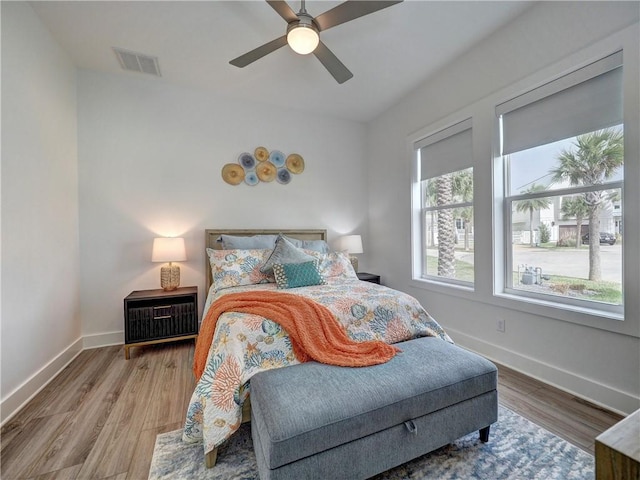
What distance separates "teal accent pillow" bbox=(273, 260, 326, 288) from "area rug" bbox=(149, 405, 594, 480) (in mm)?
1200

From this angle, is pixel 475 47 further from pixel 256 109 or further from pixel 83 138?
pixel 83 138

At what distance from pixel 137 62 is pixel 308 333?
315 centimetres

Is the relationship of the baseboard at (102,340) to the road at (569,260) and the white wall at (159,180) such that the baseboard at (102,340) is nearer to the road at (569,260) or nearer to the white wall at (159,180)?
the white wall at (159,180)

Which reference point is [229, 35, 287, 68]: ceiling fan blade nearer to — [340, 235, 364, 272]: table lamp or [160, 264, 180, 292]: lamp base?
[160, 264, 180, 292]: lamp base

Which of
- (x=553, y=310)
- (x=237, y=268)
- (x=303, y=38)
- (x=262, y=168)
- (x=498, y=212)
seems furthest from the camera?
(x=262, y=168)

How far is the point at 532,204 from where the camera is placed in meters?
2.37

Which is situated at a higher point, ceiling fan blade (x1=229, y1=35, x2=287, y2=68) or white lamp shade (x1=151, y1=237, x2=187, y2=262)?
ceiling fan blade (x1=229, y1=35, x2=287, y2=68)

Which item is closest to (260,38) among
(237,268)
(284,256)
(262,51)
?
(262,51)

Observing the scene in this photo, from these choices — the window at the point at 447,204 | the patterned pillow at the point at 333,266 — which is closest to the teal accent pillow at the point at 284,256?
the patterned pillow at the point at 333,266

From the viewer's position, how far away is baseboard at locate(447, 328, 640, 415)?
1.78 meters

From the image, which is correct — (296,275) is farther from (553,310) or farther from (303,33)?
(553,310)

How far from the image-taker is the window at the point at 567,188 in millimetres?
1897

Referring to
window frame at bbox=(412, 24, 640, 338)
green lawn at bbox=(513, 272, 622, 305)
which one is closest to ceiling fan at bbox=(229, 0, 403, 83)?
window frame at bbox=(412, 24, 640, 338)

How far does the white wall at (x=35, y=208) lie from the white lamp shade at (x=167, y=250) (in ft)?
2.45
